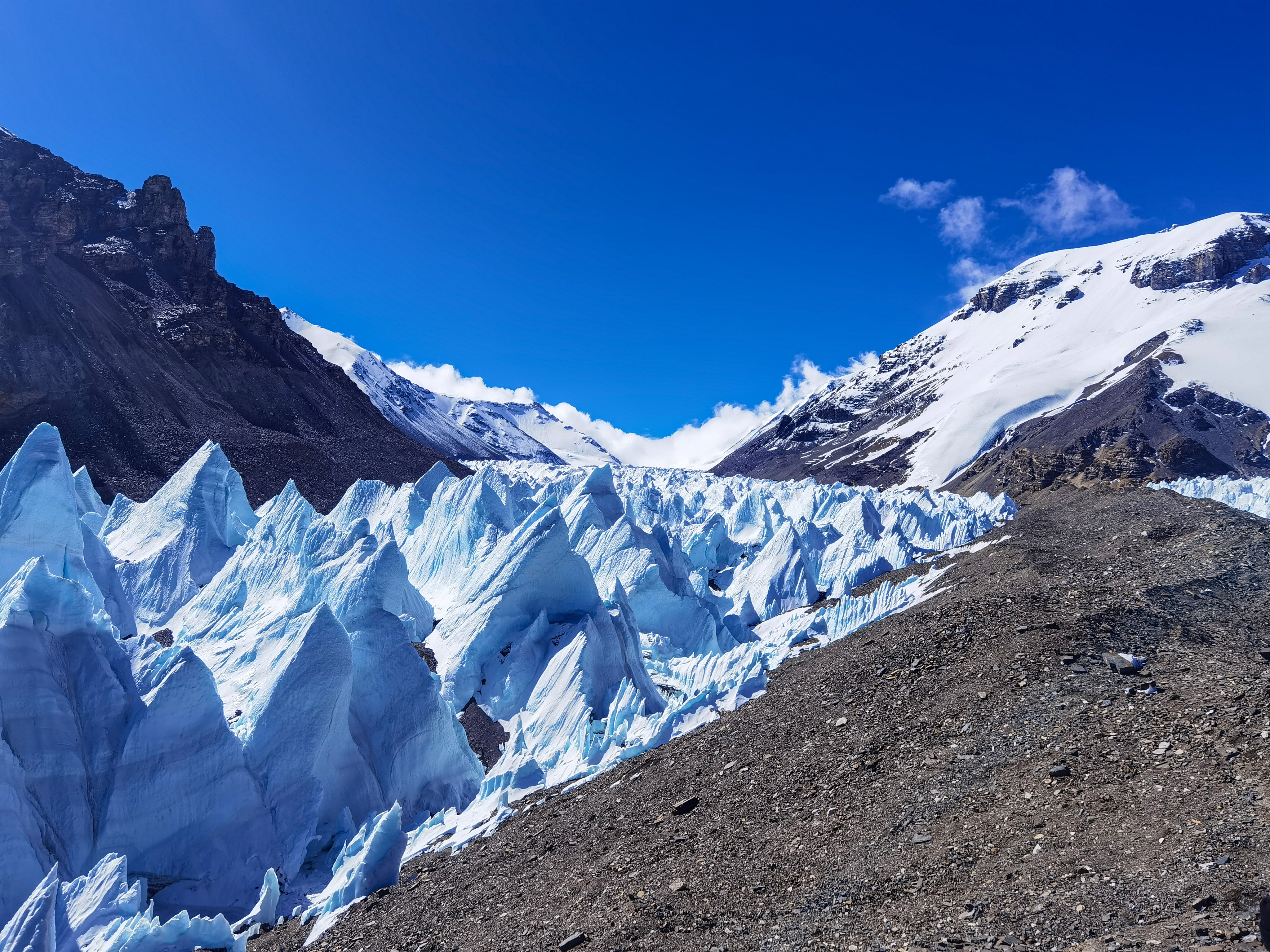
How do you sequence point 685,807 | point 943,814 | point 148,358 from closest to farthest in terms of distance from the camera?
1. point 943,814
2. point 685,807
3. point 148,358

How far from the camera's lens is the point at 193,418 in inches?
2067

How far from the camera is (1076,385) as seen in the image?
4518 inches

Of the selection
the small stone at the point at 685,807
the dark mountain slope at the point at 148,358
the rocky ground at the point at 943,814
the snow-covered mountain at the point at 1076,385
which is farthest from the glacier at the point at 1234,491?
the dark mountain slope at the point at 148,358

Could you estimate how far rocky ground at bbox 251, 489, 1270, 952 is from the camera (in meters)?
4.66

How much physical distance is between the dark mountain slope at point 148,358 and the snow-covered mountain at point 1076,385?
7209cm

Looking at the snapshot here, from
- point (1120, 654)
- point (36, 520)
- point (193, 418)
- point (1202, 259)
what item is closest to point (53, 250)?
point (193, 418)

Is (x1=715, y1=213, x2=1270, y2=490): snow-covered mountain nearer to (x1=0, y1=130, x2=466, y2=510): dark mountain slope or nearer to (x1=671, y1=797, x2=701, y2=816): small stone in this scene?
(x1=0, y1=130, x2=466, y2=510): dark mountain slope

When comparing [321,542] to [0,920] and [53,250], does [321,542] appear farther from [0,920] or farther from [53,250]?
[53,250]

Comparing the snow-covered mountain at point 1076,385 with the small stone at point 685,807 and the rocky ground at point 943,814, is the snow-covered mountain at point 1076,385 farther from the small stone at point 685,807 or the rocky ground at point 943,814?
the small stone at point 685,807

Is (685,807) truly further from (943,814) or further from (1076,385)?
(1076,385)

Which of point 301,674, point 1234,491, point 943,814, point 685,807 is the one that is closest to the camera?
point 943,814

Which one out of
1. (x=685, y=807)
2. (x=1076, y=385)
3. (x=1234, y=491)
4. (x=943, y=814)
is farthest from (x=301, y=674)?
(x=1076, y=385)

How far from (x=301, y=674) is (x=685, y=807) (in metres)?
6.24

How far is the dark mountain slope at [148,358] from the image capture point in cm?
4359
